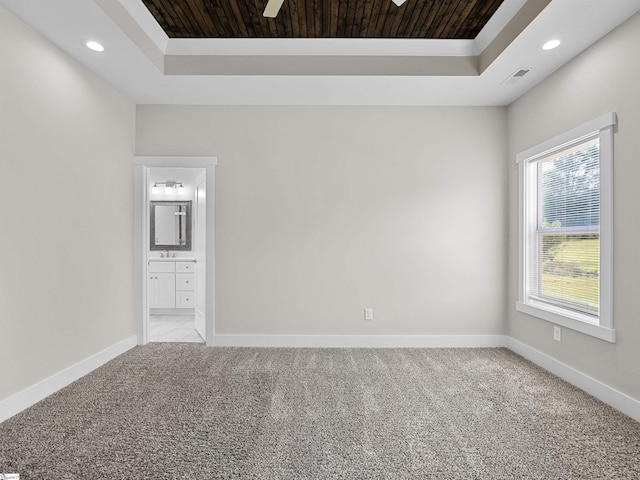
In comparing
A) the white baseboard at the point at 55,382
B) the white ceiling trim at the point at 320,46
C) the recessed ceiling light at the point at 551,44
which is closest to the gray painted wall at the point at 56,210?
the white baseboard at the point at 55,382

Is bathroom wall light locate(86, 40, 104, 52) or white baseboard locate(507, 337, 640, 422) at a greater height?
bathroom wall light locate(86, 40, 104, 52)

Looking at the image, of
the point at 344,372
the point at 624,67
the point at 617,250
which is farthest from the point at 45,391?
the point at 624,67

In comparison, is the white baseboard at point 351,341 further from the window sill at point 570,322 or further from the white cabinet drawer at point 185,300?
the white cabinet drawer at point 185,300

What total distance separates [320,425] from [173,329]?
10.8 feet

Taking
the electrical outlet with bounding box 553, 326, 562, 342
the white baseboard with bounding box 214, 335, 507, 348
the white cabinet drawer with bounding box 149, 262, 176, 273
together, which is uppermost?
the white cabinet drawer with bounding box 149, 262, 176, 273

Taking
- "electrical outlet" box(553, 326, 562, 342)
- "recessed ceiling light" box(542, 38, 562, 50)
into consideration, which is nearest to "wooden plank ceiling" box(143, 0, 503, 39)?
"recessed ceiling light" box(542, 38, 562, 50)

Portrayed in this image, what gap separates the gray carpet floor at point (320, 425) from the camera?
1.85m

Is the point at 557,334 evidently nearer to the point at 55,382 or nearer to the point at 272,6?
the point at 272,6

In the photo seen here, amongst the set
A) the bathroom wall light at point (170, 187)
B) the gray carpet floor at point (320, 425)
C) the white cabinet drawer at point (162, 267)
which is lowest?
the gray carpet floor at point (320, 425)

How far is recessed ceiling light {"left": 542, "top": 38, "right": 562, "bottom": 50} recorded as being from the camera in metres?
2.68

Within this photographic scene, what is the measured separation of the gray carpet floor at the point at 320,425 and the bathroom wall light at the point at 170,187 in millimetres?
3565

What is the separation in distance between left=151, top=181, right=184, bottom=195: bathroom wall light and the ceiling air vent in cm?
504

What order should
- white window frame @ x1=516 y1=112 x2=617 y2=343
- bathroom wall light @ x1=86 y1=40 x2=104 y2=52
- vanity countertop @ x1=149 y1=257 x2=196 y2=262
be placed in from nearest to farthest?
white window frame @ x1=516 y1=112 x2=617 y2=343 < bathroom wall light @ x1=86 y1=40 x2=104 y2=52 < vanity countertop @ x1=149 y1=257 x2=196 y2=262

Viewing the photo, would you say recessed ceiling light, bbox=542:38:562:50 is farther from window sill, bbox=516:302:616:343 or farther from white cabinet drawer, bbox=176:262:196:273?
white cabinet drawer, bbox=176:262:196:273
